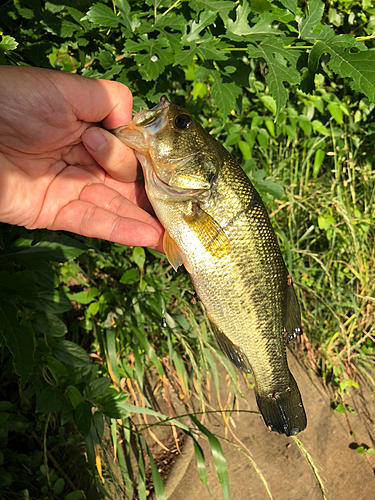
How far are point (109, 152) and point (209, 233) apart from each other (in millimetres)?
669

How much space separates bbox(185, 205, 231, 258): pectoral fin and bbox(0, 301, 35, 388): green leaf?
0.86 meters

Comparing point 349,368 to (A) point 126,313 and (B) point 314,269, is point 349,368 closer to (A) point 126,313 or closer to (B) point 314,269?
(B) point 314,269

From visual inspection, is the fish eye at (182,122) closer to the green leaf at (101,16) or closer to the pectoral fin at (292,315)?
the green leaf at (101,16)

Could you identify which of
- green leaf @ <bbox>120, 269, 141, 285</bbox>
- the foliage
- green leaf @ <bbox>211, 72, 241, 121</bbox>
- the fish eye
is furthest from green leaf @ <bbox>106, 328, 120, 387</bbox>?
green leaf @ <bbox>211, 72, 241, 121</bbox>

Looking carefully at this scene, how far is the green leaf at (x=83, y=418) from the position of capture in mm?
1749

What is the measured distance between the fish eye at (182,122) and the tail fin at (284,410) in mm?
1470

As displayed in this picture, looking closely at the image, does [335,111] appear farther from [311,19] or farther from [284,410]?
[284,410]

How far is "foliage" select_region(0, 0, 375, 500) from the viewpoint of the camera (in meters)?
1.76

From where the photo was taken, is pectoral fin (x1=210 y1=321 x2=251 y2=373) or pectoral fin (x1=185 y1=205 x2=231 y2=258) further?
pectoral fin (x1=210 y1=321 x2=251 y2=373)

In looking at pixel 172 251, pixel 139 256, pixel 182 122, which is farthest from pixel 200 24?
pixel 139 256

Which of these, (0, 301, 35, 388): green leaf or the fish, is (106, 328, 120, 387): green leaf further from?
(0, 301, 35, 388): green leaf

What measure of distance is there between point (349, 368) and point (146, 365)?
7.03ft

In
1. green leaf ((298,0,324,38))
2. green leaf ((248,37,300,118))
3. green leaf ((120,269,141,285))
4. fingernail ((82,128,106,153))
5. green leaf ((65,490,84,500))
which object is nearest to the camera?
green leaf ((248,37,300,118))

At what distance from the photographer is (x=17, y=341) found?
4.78ft
